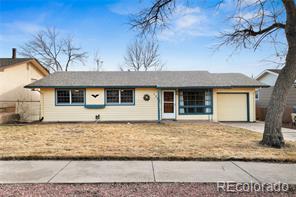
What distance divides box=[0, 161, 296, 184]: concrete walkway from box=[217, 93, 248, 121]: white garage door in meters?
11.0

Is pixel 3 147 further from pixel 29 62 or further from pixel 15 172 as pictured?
pixel 29 62

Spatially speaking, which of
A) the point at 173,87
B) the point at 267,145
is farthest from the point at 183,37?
the point at 267,145

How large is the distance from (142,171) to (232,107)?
515 inches

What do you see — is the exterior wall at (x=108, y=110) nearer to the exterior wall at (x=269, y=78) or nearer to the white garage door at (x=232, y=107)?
the white garage door at (x=232, y=107)

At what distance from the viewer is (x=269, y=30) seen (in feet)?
25.8

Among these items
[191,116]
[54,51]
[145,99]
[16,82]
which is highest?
[54,51]

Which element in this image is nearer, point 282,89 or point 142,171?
point 142,171

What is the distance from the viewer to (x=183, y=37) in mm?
15406

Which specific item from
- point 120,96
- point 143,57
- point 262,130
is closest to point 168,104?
point 120,96

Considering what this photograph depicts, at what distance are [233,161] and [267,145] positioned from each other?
8.17 feet

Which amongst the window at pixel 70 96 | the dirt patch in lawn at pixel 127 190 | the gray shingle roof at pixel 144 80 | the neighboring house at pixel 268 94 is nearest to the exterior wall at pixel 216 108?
the gray shingle roof at pixel 144 80

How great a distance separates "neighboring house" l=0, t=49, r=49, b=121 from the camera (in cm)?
1498

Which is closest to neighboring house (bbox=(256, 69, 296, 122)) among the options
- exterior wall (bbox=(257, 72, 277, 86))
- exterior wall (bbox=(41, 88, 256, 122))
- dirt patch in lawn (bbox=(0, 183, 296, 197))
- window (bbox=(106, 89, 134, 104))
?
exterior wall (bbox=(257, 72, 277, 86))

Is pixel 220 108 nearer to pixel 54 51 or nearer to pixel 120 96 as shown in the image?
pixel 120 96
